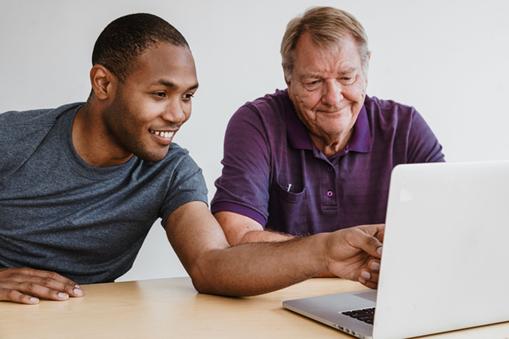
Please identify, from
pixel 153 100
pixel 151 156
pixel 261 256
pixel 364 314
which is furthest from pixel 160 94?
pixel 364 314

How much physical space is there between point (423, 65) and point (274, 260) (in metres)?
1.67

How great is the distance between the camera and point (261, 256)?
133 centimetres

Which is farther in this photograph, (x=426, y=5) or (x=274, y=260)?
(x=426, y=5)

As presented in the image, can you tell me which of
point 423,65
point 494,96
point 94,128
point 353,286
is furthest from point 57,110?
point 494,96

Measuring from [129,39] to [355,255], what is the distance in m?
0.70

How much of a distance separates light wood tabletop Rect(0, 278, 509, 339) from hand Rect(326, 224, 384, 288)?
0.12 meters

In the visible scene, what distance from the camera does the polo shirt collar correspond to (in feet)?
6.11

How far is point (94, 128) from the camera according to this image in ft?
5.26

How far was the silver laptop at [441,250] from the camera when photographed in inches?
37.7

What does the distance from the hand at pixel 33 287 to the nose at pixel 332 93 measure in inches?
32.3

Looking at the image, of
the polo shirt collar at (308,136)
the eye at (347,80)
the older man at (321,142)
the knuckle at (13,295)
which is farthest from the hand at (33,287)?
the eye at (347,80)

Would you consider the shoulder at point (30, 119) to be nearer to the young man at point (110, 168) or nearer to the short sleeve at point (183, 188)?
the young man at point (110, 168)

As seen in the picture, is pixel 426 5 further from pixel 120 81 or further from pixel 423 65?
pixel 120 81

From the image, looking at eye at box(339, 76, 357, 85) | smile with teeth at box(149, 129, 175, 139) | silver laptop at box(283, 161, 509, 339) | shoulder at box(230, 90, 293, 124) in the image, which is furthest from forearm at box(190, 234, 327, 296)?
eye at box(339, 76, 357, 85)
